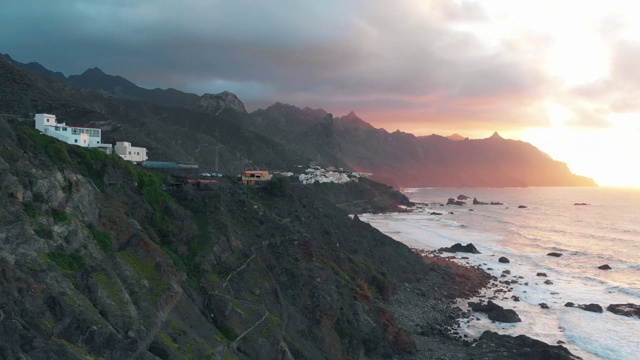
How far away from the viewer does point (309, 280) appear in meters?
33.5

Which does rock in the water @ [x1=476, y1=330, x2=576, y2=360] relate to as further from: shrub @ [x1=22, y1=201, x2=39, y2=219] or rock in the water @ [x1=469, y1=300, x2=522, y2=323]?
shrub @ [x1=22, y1=201, x2=39, y2=219]

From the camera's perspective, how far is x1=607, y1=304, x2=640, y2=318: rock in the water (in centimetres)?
4478

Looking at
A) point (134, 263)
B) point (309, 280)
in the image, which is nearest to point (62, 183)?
point (134, 263)

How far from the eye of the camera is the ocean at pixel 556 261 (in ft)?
129

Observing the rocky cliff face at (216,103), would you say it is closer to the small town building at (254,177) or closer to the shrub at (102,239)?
the small town building at (254,177)

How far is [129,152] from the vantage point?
4756 cm

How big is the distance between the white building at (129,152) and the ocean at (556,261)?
36.1 m

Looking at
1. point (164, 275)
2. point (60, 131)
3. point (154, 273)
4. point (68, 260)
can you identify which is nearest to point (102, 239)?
point (68, 260)

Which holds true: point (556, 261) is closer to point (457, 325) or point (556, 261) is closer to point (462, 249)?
point (462, 249)

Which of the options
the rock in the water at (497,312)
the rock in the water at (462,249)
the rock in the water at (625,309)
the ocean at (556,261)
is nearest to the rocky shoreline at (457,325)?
the rock in the water at (497,312)

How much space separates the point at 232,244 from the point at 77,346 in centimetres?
1512

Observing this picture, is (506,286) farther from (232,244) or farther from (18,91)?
(18,91)

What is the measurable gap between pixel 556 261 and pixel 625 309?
2551cm

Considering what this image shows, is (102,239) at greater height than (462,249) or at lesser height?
greater
